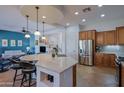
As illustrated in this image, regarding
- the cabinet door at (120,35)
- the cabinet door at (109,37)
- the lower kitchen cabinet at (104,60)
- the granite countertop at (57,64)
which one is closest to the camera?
the granite countertop at (57,64)

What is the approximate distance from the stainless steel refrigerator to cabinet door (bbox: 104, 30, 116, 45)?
0.87 metres

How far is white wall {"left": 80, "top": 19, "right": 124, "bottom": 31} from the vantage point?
5840mm

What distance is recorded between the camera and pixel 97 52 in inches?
250

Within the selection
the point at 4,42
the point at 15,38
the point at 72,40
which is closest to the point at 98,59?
the point at 72,40

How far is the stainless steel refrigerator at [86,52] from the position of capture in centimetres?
640

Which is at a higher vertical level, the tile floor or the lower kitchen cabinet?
the lower kitchen cabinet

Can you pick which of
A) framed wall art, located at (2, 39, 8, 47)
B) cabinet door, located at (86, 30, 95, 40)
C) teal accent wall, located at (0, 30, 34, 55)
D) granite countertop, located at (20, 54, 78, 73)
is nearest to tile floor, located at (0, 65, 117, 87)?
granite countertop, located at (20, 54, 78, 73)

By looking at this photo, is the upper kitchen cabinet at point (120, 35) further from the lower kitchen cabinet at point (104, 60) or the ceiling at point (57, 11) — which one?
the lower kitchen cabinet at point (104, 60)

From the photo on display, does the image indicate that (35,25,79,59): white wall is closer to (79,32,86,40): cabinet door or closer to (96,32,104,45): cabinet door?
(79,32,86,40): cabinet door

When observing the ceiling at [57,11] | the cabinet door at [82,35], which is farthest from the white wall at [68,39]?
the ceiling at [57,11]

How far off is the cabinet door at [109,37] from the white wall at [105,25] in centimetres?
36
